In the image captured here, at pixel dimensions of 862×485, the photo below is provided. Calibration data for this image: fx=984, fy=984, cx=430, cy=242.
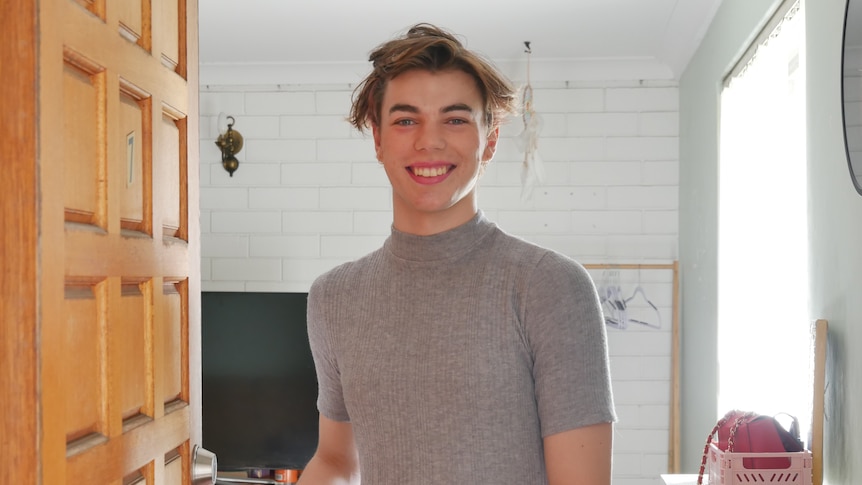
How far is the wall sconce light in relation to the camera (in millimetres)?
4992

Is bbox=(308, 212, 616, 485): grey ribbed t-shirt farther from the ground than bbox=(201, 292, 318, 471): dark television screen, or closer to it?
farther from the ground

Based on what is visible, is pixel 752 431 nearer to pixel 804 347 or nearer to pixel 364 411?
pixel 804 347

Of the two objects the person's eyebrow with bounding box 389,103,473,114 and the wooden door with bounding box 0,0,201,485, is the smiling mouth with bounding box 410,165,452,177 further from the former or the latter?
the wooden door with bounding box 0,0,201,485

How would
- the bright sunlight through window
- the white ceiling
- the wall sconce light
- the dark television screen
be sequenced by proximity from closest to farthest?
1. the bright sunlight through window
2. the white ceiling
3. the dark television screen
4. the wall sconce light

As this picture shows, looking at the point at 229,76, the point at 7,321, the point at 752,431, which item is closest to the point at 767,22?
the point at 752,431

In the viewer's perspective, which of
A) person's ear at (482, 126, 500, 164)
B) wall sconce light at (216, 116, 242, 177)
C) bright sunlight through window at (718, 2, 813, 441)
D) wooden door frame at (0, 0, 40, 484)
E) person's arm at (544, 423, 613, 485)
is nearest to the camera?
wooden door frame at (0, 0, 40, 484)

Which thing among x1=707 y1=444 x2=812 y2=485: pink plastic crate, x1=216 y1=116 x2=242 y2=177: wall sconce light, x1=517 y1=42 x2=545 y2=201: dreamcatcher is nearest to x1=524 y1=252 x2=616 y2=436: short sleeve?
x1=707 y1=444 x2=812 y2=485: pink plastic crate

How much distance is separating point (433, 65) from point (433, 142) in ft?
0.46

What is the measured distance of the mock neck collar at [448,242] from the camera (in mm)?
1724

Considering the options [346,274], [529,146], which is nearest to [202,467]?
[346,274]

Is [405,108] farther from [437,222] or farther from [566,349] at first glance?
[566,349]

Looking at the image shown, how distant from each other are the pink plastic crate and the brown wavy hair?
1.10 meters

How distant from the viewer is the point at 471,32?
14.3 feet

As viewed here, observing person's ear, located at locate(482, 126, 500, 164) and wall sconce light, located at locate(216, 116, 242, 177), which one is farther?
wall sconce light, located at locate(216, 116, 242, 177)
